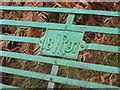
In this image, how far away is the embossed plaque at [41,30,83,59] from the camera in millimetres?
2742

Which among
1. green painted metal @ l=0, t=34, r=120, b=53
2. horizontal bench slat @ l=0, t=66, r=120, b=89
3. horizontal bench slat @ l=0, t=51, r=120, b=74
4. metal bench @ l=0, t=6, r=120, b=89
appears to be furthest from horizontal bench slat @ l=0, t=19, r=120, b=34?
horizontal bench slat @ l=0, t=66, r=120, b=89

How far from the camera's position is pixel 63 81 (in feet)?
8.82

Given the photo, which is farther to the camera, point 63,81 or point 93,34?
point 93,34

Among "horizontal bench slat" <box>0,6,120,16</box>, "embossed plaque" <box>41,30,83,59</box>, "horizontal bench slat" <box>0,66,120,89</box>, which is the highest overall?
"horizontal bench slat" <box>0,6,120,16</box>

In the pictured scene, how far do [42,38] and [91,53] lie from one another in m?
0.47

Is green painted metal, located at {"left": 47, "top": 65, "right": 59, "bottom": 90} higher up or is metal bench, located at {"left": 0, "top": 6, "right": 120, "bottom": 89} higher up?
metal bench, located at {"left": 0, "top": 6, "right": 120, "bottom": 89}

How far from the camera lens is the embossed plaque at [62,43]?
9.00 feet

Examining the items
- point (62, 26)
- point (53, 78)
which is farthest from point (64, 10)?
point (53, 78)

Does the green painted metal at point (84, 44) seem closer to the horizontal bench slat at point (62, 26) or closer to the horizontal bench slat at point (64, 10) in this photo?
the horizontal bench slat at point (62, 26)

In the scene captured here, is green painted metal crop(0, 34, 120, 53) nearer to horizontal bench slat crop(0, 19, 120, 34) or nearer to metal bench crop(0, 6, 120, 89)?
metal bench crop(0, 6, 120, 89)

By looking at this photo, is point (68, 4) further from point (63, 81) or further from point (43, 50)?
point (63, 81)

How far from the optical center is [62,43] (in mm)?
2805

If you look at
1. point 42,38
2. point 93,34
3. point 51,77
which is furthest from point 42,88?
point 93,34

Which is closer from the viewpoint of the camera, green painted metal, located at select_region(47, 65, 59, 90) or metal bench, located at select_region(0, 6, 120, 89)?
metal bench, located at select_region(0, 6, 120, 89)
